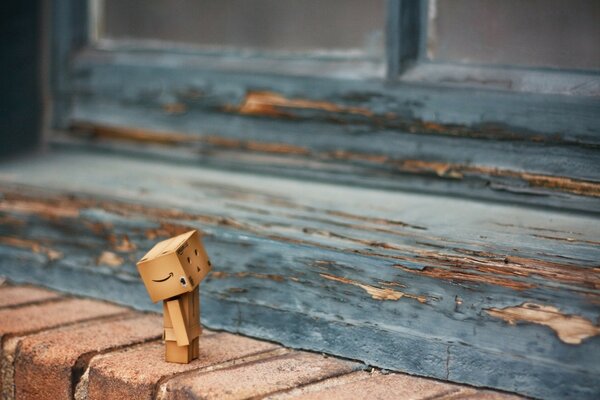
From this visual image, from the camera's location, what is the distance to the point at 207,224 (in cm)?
156

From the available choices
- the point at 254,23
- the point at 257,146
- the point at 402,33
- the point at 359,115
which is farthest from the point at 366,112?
the point at 254,23

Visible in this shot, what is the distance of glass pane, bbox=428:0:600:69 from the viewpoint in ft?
5.22

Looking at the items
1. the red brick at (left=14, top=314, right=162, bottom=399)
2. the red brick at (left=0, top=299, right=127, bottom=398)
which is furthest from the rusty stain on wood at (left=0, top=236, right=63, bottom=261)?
the red brick at (left=14, top=314, right=162, bottom=399)

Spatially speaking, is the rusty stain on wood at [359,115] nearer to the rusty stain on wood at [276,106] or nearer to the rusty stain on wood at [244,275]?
the rusty stain on wood at [276,106]

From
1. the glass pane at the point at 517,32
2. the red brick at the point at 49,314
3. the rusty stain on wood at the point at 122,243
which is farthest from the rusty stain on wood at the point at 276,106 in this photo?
the red brick at the point at 49,314

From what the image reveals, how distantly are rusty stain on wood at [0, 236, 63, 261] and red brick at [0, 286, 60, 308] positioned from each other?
7 centimetres

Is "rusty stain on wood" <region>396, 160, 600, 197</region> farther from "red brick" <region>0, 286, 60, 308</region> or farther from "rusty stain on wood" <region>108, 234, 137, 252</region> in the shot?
"red brick" <region>0, 286, 60, 308</region>

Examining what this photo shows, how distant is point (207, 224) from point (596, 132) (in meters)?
0.71

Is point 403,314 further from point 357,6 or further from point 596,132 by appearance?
point 357,6

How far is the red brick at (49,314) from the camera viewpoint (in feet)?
4.99

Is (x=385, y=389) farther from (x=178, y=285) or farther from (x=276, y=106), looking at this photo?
(x=276, y=106)

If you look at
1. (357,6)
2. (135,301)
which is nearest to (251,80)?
(357,6)

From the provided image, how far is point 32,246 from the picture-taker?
1.80 meters

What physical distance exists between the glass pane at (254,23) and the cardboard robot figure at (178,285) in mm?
714
